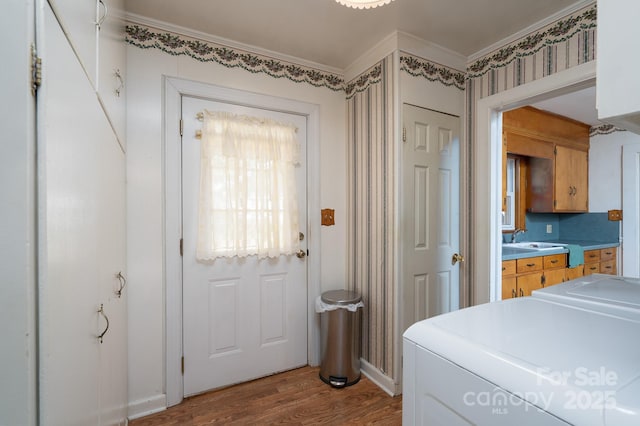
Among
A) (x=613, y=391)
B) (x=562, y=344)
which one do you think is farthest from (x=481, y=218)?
(x=613, y=391)

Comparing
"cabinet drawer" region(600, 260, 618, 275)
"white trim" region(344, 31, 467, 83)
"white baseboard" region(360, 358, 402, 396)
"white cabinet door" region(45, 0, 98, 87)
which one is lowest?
"white baseboard" region(360, 358, 402, 396)

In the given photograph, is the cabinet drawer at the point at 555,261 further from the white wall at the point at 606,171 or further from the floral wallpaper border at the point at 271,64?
the floral wallpaper border at the point at 271,64

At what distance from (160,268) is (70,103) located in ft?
4.77

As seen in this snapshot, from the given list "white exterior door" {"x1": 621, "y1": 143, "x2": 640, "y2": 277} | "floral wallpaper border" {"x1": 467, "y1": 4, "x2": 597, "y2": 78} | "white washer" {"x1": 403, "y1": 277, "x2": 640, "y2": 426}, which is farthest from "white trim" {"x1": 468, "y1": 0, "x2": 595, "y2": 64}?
"white exterior door" {"x1": 621, "y1": 143, "x2": 640, "y2": 277}

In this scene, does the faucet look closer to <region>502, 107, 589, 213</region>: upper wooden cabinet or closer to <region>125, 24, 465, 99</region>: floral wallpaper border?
<region>502, 107, 589, 213</region>: upper wooden cabinet

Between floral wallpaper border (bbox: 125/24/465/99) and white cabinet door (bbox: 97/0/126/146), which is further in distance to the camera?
floral wallpaper border (bbox: 125/24/465/99)

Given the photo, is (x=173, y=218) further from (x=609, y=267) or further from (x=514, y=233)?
(x=609, y=267)

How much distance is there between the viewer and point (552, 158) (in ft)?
11.3

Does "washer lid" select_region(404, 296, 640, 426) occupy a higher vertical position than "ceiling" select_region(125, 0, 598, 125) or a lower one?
lower

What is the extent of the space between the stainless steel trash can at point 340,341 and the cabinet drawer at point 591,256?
10.6ft

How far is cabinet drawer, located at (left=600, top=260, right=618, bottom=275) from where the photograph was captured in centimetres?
369

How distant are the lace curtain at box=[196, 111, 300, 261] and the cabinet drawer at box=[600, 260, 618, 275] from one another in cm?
410

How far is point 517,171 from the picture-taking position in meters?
3.67

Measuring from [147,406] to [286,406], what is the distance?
2.86 feet
